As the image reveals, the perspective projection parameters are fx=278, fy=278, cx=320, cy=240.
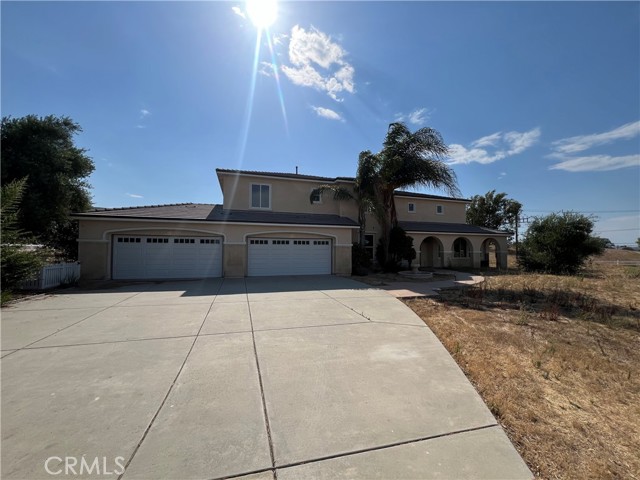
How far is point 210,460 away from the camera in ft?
7.33

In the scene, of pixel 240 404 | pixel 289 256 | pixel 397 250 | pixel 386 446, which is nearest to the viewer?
pixel 386 446

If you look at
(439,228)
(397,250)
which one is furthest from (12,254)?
(439,228)

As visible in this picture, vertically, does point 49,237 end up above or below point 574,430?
above

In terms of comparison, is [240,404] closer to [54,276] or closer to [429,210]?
[54,276]

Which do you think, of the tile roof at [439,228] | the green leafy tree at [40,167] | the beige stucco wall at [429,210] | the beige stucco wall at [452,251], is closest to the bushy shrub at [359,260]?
the tile roof at [439,228]

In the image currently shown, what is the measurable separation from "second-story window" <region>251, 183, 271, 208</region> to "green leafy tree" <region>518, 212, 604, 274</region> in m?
18.0

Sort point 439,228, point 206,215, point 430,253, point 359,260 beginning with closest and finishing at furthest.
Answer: point 206,215 → point 359,260 → point 439,228 → point 430,253

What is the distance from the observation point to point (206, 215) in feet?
46.6

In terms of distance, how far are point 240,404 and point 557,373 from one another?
432 cm

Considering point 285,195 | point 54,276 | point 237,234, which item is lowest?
point 54,276

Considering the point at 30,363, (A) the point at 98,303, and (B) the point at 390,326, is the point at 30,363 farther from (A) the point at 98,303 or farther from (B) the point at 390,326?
(B) the point at 390,326

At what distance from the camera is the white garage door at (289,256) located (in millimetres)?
14227

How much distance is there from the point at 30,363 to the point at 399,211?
2007 cm

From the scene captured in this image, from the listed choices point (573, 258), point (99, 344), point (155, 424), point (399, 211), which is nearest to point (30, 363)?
point (99, 344)
